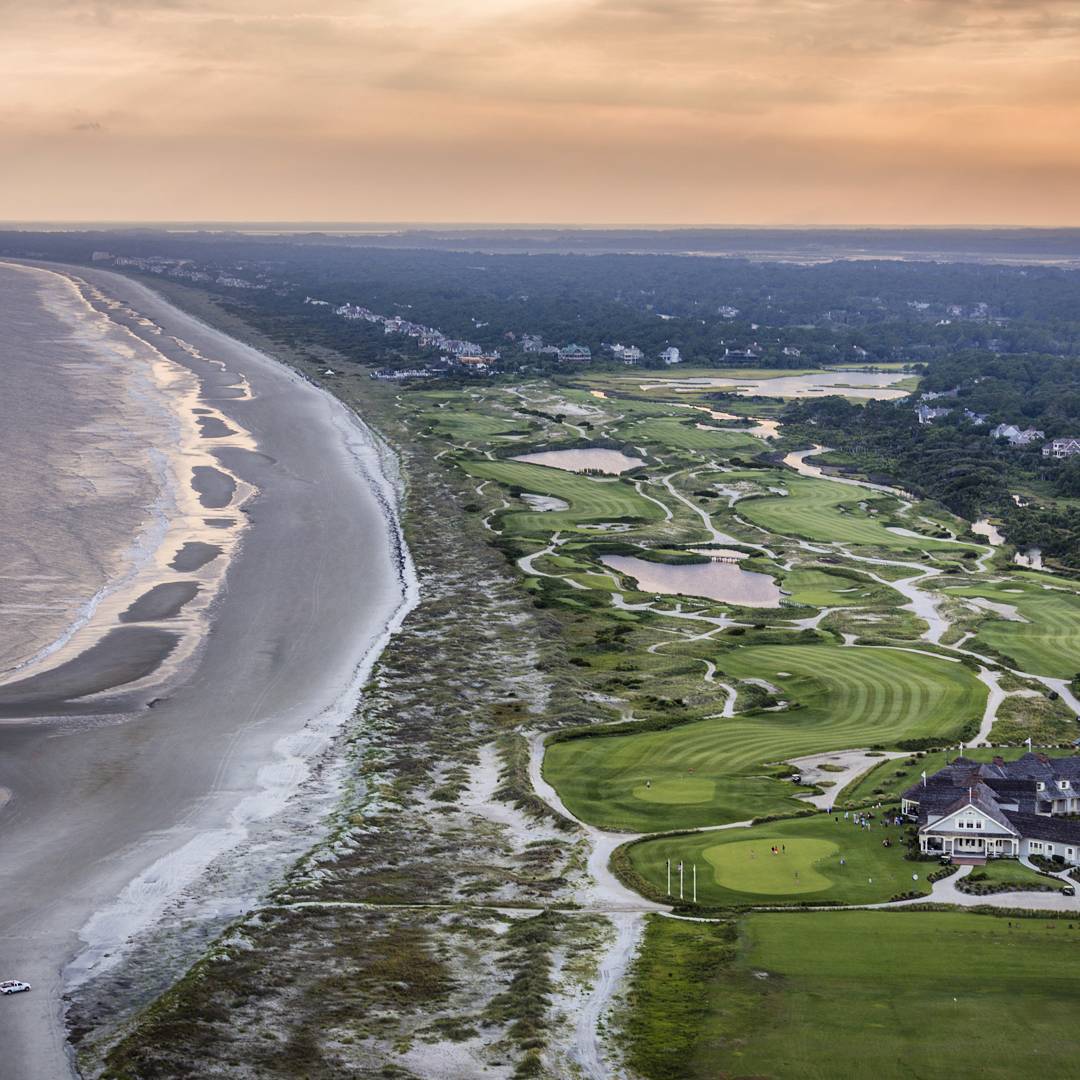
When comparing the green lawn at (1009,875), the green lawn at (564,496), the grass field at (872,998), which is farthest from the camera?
the green lawn at (564,496)

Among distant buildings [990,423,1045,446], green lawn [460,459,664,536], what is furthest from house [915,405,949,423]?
green lawn [460,459,664,536]

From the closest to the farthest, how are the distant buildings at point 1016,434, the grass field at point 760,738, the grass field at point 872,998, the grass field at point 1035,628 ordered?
1. the grass field at point 872,998
2. the grass field at point 760,738
3. the grass field at point 1035,628
4. the distant buildings at point 1016,434

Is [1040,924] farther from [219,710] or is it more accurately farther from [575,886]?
[219,710]

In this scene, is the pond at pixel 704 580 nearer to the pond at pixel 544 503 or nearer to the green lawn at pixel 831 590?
the green lawn at pixel 831 590

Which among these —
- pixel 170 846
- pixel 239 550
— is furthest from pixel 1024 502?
pixel 170 846

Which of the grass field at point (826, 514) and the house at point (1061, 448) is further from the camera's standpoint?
the house at point (1061, 448)

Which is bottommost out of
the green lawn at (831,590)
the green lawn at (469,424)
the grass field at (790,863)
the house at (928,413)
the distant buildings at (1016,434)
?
the green lawn at (831,590)

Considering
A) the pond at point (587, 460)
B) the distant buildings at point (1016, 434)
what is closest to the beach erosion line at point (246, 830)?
the pond at point (587, 460)

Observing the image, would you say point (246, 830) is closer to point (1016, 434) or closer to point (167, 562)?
point (167, 562)
